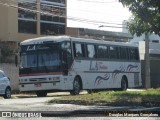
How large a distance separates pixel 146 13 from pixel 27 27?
4401 cm

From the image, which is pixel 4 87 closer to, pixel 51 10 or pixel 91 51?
pixel 91 51

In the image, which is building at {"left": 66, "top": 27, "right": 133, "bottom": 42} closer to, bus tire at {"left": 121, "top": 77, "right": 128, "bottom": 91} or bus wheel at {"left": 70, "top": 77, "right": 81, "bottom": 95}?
bus tire at {"left": 121, "top": 77, "right": 128, "bottom": 91}

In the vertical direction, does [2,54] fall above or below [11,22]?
below

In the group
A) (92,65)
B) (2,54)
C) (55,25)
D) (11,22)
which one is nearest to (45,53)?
(92,65)

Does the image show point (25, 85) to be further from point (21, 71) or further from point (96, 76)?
point (96, 76)

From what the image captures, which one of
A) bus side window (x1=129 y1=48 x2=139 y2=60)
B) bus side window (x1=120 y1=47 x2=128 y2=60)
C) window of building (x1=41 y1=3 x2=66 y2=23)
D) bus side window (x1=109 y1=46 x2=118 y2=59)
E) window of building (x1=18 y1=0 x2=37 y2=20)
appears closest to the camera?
bus side window (x1=109 y1=46 x2=118 y2=59)

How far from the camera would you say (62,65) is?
83.2ft

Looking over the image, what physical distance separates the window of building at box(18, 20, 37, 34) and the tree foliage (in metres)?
41.4

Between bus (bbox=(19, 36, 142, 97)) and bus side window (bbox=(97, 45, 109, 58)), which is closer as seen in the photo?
bus (bbox=(19, 36, 142, 97))

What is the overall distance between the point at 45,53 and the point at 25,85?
2355 mm

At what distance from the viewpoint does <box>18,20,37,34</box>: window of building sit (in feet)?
194

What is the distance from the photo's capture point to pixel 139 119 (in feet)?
37.1

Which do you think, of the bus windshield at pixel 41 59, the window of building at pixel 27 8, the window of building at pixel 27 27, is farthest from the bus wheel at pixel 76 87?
the window of building at pixel 27 27

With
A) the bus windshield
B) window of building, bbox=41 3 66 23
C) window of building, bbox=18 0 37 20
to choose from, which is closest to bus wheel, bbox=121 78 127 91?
the bus windshield
